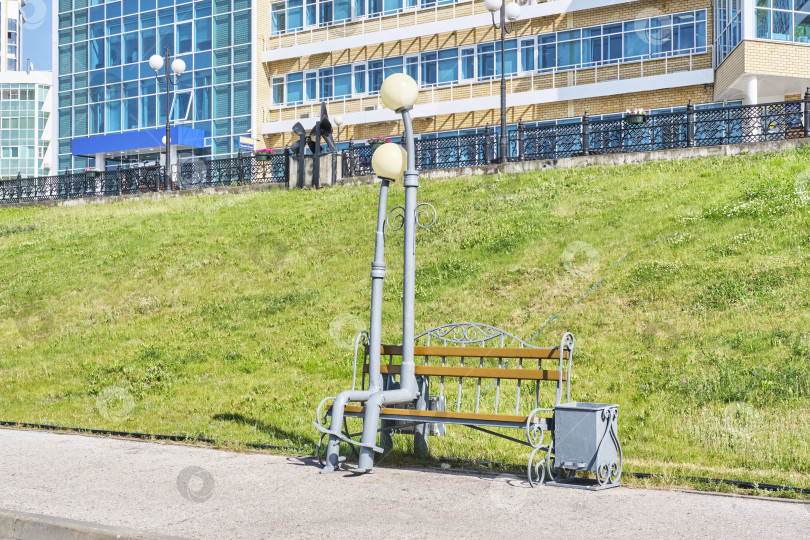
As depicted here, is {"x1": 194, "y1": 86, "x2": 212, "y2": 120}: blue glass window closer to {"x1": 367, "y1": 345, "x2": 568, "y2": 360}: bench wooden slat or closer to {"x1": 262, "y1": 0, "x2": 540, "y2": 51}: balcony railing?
{"x1": 262, "y1": 0, "x2": 540, "y2": 51}: balcony railing

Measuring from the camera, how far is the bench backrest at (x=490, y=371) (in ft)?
23.9

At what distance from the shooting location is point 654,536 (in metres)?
5.14

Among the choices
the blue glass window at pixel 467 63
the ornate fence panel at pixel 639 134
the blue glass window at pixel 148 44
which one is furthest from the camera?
the blue glass window at pixel 148 44

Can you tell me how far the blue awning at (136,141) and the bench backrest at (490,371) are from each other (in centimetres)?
3466

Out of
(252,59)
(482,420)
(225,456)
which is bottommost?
(225,456)

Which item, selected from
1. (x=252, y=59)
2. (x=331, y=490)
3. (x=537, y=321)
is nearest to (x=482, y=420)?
(x=331, y=490)

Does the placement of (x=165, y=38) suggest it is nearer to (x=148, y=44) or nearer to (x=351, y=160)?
(x=148, y=44)

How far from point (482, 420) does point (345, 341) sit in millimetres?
6270

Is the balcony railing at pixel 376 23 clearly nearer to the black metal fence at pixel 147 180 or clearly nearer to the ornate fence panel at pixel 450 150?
the black metal fence at pixel 147 180

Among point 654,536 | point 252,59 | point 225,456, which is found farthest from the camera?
point 252,59

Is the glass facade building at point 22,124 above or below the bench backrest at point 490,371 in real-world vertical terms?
above

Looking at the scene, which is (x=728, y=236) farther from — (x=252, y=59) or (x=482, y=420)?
(x=252, y=59)

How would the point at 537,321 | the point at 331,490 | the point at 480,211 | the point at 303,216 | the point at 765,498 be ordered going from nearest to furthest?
the point at 765,498 < the point at 331,490 < the point at 537,321 < the point at 480,211 < the point at 303,216

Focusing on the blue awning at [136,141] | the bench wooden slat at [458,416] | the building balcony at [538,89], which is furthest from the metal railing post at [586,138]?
the blue awning at [136,141]
